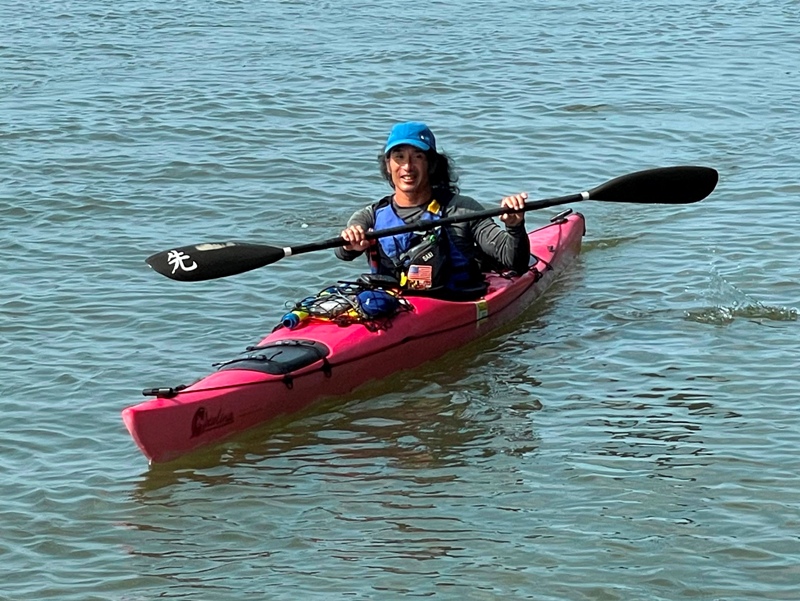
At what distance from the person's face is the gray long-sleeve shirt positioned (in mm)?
122

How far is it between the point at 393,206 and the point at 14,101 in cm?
735

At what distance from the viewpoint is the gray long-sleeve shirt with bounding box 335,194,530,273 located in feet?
25.0

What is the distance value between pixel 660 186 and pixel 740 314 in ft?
3.13

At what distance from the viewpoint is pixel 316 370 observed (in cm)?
702

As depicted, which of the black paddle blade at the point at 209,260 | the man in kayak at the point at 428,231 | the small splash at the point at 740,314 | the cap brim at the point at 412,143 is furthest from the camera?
the small splash at the point at 740,314

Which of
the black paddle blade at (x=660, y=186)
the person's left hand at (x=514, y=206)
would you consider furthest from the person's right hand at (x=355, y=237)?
the black paddle blade at (x=660, y=186)

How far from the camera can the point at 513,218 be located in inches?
293

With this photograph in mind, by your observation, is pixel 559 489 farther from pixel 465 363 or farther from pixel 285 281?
pixel 285 281

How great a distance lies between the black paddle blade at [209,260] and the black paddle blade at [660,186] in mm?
1811

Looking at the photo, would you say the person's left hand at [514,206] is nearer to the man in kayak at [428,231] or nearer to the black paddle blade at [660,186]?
the man in kayak at [428,231]

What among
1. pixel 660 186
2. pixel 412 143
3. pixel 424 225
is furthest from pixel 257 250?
→ pixel 660 186

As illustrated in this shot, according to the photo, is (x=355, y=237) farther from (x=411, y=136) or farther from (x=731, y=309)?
(x=731, y=309)

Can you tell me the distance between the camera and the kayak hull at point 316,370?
21.0 ft

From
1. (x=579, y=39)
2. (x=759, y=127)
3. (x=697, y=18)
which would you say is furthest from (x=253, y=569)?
(x=697, y=18)
